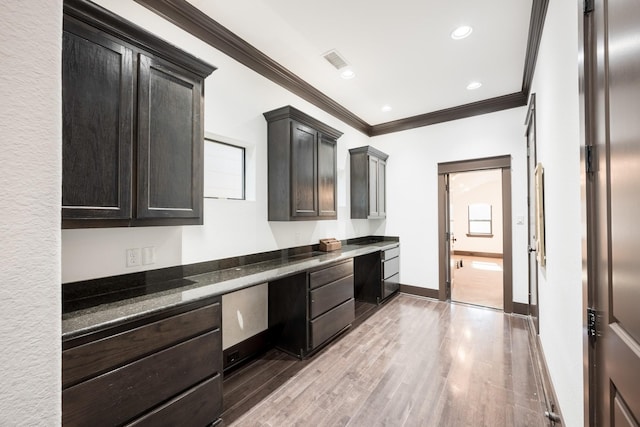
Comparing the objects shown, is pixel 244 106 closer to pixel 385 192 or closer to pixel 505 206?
pixel 385 192

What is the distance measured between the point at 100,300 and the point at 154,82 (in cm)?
143

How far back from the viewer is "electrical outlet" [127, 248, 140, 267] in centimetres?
192

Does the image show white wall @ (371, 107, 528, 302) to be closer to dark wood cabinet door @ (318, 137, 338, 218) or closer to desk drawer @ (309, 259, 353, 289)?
dark wood cabinet door @ (318, 137, 338, 218)

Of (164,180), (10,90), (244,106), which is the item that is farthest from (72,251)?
(244,106)

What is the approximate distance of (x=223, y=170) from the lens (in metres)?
2.71

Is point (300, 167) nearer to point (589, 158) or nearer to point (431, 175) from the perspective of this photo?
point (589, 158)

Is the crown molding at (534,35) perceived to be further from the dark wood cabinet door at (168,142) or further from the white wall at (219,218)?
the dark wood cabinet door at (168,142)

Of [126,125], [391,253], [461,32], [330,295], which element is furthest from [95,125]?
[391,253]

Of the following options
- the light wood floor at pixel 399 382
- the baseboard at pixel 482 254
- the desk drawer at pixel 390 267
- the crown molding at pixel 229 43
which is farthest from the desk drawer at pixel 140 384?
the baseboard at pixel 482 254

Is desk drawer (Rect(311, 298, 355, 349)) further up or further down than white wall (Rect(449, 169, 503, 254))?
further down

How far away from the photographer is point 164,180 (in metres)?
1.82

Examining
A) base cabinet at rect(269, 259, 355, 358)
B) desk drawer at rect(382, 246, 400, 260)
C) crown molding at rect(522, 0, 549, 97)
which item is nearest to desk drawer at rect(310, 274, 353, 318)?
base cabinet at rect(269, 259, 355, 358)

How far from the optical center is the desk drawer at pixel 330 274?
8.91 feet

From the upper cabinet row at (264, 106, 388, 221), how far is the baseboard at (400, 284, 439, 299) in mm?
2199
